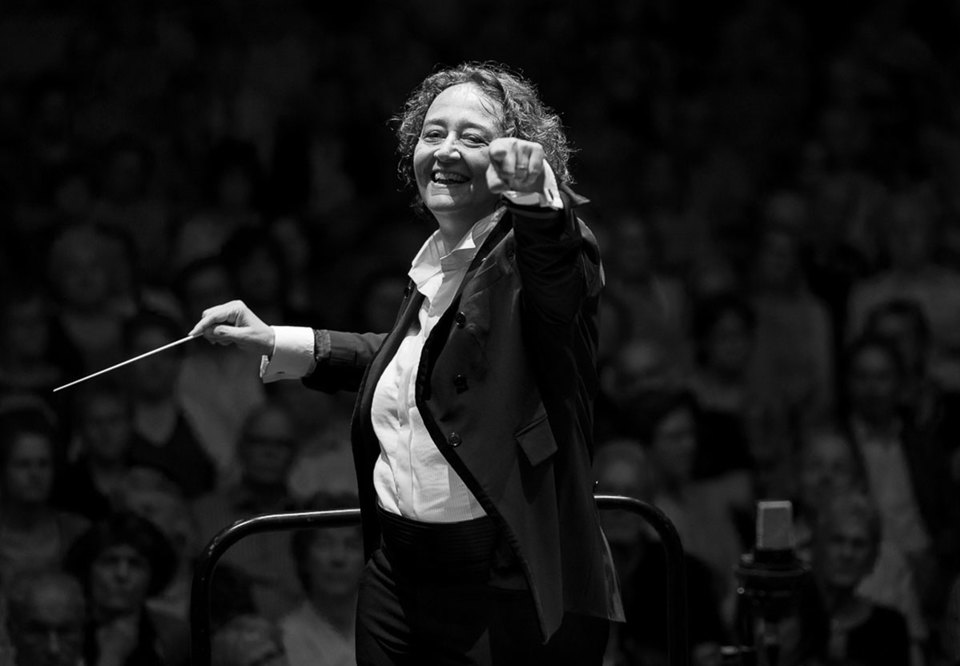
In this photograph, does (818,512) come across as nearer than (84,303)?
Yes

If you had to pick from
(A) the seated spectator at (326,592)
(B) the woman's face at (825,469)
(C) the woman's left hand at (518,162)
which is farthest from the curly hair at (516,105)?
(B) the woman's face at (825,469)

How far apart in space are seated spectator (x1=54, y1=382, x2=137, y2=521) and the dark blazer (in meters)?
2.00

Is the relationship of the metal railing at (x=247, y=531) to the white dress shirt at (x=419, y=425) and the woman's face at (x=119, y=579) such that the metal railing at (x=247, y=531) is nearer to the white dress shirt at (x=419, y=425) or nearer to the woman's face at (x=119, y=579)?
the white dress shirt at (x=419, y=425)

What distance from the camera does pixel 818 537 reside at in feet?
11.9

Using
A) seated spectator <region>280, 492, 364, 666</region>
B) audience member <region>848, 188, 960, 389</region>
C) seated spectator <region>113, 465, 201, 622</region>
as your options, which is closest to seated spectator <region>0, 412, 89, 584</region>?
seated spectator <region>113, 465, 201, 622</region>

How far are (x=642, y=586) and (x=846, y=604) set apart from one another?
0.53 metres

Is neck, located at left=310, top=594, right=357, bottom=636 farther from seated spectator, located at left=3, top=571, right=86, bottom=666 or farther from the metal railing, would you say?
the metal railing

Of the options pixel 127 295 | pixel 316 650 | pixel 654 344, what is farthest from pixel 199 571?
pixel 654 344

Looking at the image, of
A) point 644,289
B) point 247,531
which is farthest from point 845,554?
point 247,531

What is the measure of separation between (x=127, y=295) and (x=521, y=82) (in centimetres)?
228

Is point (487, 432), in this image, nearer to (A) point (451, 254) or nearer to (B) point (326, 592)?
(A) point (451, 254)

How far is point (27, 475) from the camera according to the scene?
3.37 meters

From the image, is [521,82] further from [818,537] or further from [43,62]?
[43,62]

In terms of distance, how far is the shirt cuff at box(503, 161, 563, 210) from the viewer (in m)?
1.46
